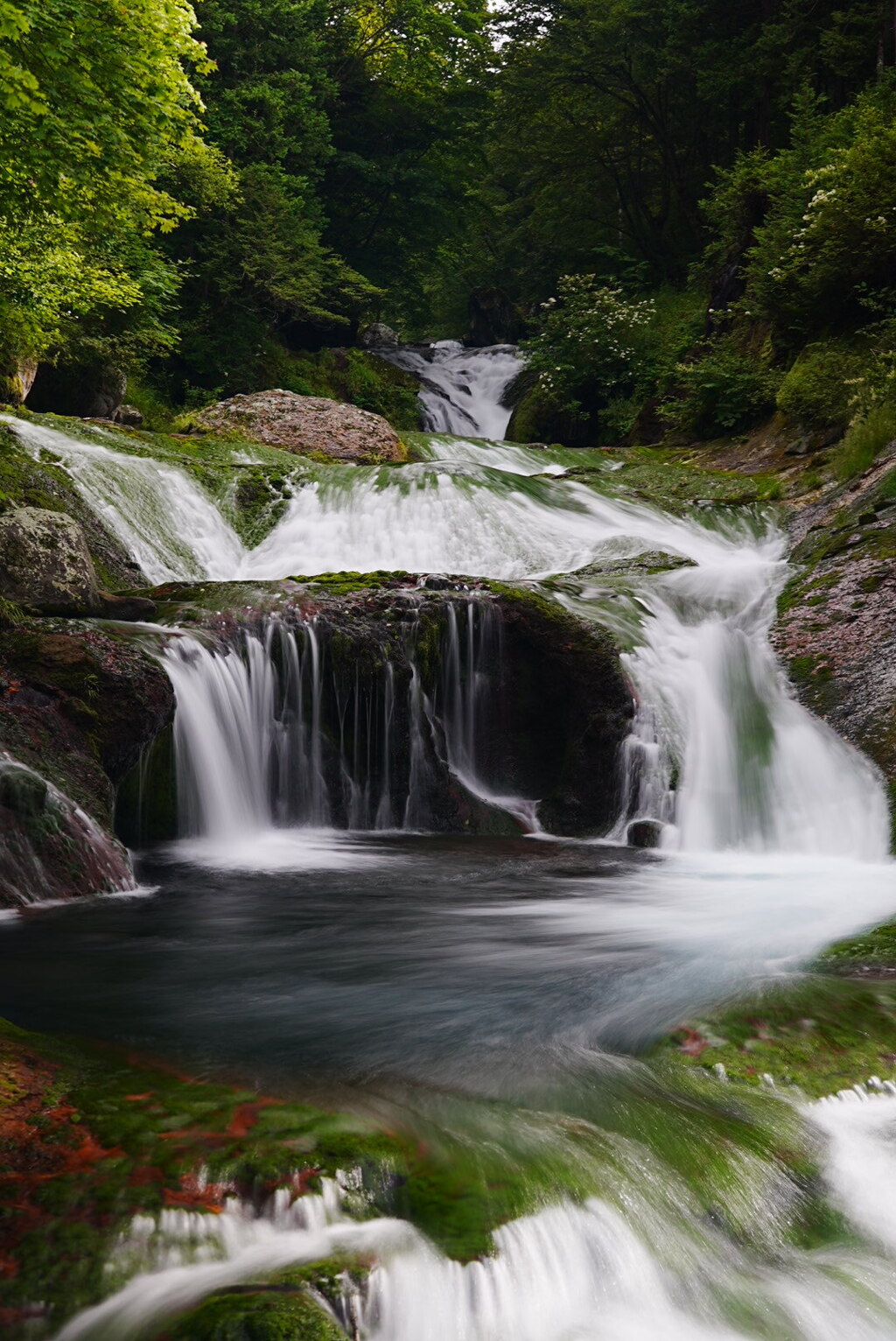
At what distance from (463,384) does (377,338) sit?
14.5ft

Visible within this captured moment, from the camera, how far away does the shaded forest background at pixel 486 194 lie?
9.86 m

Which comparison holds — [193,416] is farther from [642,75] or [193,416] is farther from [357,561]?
[642,75]

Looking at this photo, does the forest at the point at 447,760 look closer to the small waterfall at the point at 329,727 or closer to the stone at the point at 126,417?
the small waterfall at the point at 329,727

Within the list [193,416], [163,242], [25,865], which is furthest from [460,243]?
[25,865]

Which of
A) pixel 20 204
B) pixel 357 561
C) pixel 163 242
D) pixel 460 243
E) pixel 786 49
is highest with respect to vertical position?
pixel 460 243

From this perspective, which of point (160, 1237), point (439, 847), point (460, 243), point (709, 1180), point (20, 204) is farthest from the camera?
point (460, 243)

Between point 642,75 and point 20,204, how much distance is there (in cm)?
1892

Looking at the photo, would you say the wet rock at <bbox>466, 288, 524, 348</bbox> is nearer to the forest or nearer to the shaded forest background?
the shaded forest background

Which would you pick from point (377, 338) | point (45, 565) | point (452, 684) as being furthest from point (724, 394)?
point (377, 338)

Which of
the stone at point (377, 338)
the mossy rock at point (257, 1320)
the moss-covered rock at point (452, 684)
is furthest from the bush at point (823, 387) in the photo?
the stone at point (377, 338)

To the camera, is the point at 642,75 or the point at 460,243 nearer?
the point at 642,75

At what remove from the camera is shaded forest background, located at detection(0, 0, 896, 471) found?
986 cm

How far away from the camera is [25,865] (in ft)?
16.8

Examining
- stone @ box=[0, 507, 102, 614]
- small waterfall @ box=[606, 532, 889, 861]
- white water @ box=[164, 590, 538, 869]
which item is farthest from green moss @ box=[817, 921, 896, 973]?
stone @ box=[0, 507, 102, 614]
